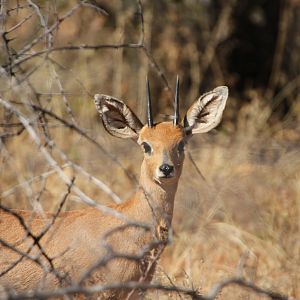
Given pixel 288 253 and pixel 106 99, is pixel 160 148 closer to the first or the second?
pixel 106 99

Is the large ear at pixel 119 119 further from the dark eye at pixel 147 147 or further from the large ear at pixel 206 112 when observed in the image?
the large ear at pixel 206 112

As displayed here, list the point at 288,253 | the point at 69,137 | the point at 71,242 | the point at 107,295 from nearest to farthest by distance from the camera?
1. the point at 107,295
2. the point at 71,242
3. the point at 288,253
4. the point at 69,137

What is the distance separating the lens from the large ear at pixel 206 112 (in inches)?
239

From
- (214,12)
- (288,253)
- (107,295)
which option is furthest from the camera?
(214,12)

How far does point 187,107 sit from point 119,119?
6073 mm

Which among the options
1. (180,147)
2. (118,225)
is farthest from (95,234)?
(180,147)

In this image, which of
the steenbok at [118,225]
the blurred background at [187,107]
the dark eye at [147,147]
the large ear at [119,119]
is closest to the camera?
the steenbok at [118,225]

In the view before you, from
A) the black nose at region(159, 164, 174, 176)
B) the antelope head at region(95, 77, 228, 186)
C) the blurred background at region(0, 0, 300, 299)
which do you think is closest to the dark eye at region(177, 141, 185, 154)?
the antelope head at region(95, 77, 228, 186)

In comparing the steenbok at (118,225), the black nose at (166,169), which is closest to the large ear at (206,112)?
the steenbok at (118,225)

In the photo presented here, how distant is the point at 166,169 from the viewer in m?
5.44

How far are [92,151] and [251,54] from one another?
4.18m

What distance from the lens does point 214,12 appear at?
12836 millimetres

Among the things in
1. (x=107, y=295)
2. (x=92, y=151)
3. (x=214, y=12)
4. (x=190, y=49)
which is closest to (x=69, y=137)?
(x=92, y=151)

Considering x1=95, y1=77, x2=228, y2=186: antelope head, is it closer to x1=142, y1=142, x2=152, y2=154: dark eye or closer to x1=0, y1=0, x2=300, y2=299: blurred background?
x1=142, y1=142, x2=152, y2=154: dark eye
